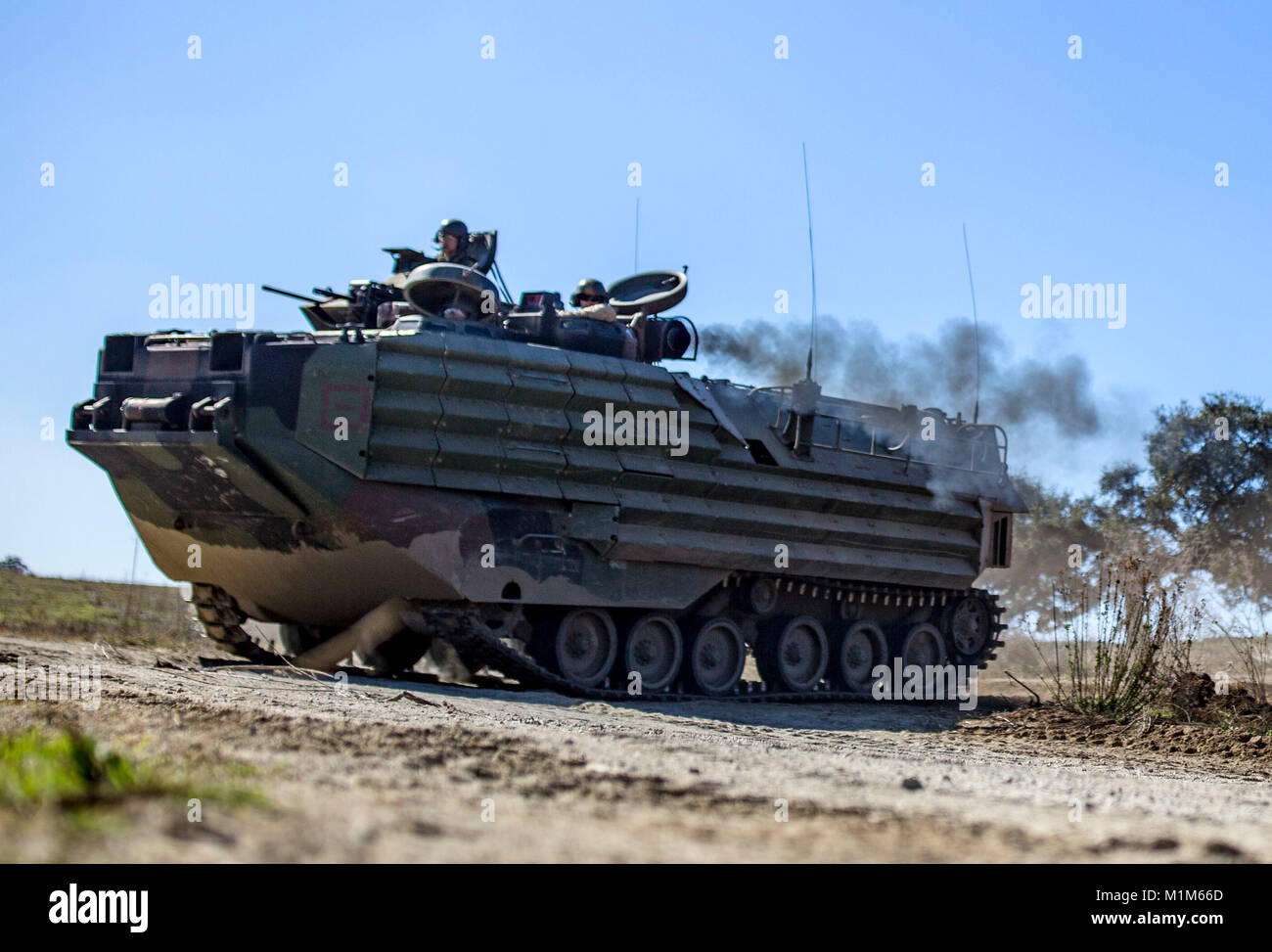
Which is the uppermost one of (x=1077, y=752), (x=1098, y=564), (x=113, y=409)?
(x=113, y=409)

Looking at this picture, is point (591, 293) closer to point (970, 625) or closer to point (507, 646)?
point (507, 646)

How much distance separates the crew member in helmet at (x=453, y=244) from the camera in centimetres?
1714

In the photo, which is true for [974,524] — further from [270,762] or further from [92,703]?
[270,762]

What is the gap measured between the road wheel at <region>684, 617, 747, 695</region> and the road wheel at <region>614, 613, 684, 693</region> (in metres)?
0.15

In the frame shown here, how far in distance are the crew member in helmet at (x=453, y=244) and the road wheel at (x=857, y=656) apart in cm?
649

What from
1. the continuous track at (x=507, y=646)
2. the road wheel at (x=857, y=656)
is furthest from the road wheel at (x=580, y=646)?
the road wheel at (x=857, y=656)

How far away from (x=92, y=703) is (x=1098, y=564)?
9.30m

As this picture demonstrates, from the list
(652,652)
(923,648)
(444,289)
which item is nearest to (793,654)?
(652,652)

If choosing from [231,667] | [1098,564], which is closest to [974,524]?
[1098,564]

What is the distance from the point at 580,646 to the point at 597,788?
981cm

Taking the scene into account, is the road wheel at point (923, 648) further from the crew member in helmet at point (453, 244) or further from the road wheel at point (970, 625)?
the crew member in helmet at point (453, 244)

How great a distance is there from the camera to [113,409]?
14.6 meters

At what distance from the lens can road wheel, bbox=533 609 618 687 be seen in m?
15.4

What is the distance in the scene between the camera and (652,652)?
1681cm
